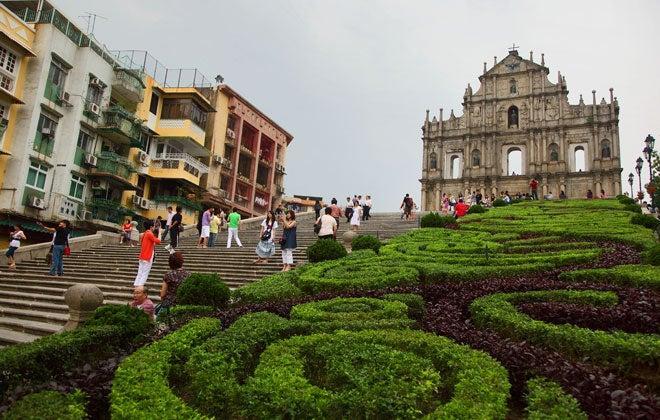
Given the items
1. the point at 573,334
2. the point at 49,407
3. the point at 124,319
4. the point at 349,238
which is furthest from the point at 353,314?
the point at 349,238

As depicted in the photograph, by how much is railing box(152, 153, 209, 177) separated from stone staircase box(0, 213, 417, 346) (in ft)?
48.6

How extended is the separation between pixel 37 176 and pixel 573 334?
91.5ft

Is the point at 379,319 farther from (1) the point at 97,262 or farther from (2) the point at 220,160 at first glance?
(2) the point at 220,160

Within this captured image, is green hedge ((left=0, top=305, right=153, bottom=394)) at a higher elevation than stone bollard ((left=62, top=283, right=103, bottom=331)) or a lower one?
lower

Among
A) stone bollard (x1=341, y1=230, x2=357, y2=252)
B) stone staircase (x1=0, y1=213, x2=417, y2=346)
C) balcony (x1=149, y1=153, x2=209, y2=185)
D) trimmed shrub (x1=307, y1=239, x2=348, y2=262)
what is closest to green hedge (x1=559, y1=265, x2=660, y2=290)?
trimmed shrub (x1=307, y1=239, x2=348, y2=262)

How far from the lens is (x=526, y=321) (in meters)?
6.05

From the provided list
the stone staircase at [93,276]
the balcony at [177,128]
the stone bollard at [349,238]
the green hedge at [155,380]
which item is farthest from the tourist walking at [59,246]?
the balcony at [177,128]

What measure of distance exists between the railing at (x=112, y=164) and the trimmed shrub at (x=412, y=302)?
1052 inches

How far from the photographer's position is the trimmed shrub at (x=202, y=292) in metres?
8.44

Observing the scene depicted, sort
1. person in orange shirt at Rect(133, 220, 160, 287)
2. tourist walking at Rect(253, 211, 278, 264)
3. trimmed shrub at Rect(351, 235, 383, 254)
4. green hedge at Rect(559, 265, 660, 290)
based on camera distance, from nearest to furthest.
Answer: green hedge at Rect(559, 265, 660, 290) < person in orange shirt at Rect(133, 220, 160, 287) < tourist walking at Rect(253, 211, 278, 264) < trimmed shrub at Rect(351, 235, 383, 254)

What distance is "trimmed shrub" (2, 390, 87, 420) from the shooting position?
160 inches

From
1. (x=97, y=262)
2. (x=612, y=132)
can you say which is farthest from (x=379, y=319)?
(x=612, y=132)

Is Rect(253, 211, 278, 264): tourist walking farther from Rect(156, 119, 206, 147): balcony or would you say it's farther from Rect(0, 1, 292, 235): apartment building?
Rect(156, 119, 206, 147): balcony

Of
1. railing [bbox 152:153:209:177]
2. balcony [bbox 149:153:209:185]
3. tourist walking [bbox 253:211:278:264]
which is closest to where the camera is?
tourist walking [bbox 253:211:278:264]
